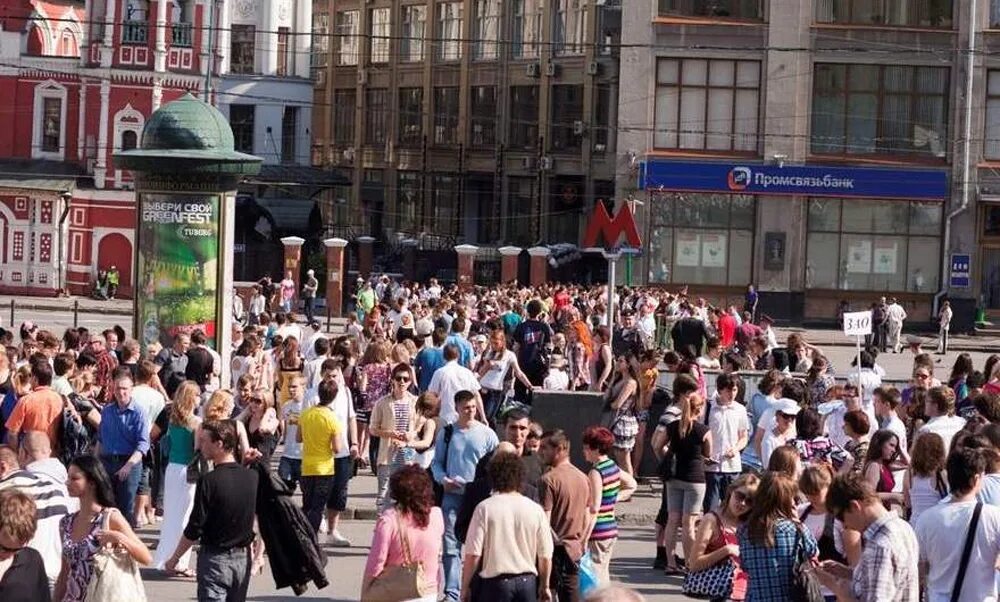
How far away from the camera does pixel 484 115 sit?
74.4 m

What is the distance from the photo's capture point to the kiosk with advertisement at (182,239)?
24.4m

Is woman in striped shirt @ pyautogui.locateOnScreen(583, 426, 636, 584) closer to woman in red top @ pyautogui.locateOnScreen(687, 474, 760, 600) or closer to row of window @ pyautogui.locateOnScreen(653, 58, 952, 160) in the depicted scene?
woman in red top @ pyautogui.locateOnScreen(687, 474, 760, 600)

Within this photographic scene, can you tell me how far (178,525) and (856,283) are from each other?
1722 inches

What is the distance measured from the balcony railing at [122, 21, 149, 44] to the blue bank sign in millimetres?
17378

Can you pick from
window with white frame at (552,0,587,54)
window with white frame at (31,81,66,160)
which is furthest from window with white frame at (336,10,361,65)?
window with white frame at (31,81,66,160)

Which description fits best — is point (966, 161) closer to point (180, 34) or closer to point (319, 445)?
point (180, 34)

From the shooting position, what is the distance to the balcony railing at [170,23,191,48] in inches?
2569

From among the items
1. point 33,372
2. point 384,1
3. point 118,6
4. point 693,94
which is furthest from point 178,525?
point 384,1

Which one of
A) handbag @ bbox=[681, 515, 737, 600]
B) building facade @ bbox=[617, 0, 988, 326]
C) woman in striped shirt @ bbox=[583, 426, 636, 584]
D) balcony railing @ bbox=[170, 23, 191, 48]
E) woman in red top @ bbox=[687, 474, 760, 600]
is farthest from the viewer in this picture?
balcony railing @ bbox=[170, 23, 191, 48]

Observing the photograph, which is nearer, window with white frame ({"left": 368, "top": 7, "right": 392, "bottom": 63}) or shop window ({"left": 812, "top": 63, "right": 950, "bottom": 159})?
shop window ({"left": 812, "top": 63, "right": 950, "bottom": 159})

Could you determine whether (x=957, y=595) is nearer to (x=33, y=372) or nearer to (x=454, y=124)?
(x=33, y=372)

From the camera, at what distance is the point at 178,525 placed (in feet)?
52.8

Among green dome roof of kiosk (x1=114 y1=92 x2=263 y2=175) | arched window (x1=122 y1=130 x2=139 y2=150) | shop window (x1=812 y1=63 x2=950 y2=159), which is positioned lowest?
green dome roof of kiosk (x1=114 y1=92 x2=263 y2=175)

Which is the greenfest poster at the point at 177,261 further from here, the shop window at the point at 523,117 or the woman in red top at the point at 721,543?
the shop window at the point at 523,117
